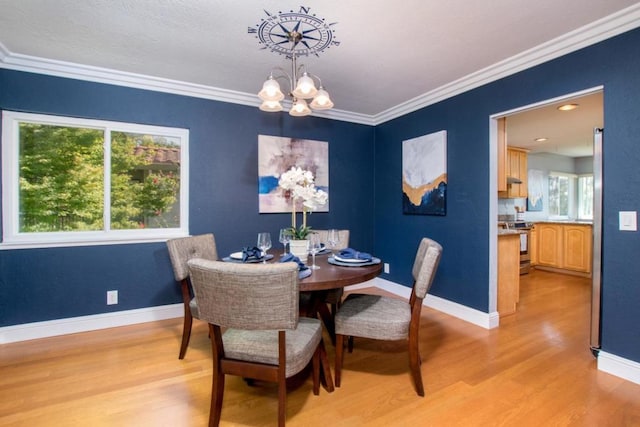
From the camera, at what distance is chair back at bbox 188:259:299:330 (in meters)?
1.26

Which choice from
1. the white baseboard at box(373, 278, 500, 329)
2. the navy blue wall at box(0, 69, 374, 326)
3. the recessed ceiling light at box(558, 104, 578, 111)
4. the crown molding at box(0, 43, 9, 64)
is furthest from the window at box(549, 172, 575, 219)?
the crown molding at box(0, 43, 9, 64)

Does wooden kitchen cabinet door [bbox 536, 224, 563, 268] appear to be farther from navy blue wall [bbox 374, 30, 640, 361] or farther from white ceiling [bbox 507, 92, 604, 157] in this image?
navy blue wall [bbox 374, 30, 640, 361]

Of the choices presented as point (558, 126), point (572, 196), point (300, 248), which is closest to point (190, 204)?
point (300, 248)

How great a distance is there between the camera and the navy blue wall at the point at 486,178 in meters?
1.98

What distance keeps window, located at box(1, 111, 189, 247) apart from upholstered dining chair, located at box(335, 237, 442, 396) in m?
2.08

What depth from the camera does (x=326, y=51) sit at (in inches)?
94.0

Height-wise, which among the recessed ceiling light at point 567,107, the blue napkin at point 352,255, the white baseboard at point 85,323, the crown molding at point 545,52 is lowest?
the white baseboard at point 85,323

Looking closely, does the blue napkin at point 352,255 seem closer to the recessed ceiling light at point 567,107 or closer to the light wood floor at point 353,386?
the light wood floor at point 353,386

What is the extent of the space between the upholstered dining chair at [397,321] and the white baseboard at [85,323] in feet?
6.63

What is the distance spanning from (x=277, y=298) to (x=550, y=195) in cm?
740

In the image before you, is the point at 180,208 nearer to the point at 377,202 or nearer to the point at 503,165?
the point at 377,202

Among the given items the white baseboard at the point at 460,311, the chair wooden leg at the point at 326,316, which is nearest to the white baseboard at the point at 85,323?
the chair wooden leg at the point at 326,316

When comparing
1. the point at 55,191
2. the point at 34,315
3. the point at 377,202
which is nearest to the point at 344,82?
the point at 377,202

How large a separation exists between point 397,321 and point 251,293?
1045mm
